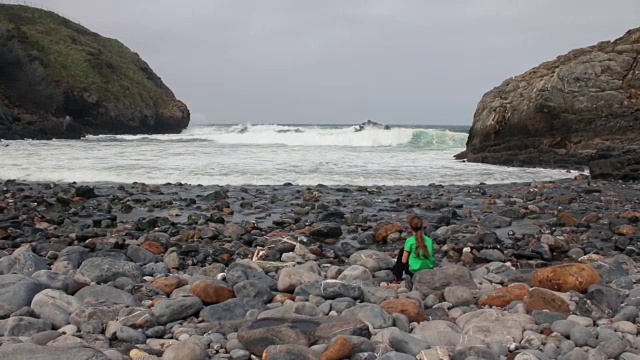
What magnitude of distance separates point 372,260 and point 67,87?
164 feet

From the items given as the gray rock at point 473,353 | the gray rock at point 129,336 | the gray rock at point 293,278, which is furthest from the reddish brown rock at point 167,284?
the gray rock at point 473,353

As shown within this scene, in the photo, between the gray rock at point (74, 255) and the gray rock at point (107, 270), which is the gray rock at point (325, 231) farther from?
the gray rock at point (74, 255)

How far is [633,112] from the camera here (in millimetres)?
23125

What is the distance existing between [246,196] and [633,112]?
59.0ft

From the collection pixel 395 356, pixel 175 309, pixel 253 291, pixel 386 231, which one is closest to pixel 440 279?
pixel 253 291

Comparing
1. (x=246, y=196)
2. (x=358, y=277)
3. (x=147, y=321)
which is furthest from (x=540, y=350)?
(x=246, y=196)

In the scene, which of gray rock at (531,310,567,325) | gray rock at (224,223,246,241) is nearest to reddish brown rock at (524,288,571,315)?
gray rock at (531,310,567,325)

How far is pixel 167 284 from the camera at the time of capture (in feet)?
19.1

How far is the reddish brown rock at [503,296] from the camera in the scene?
5344 mm

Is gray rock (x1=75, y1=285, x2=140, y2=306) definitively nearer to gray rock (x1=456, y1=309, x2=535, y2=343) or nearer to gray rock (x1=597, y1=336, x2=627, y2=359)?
gray rock (x1=456, y1=309, x2=535, y2=343)

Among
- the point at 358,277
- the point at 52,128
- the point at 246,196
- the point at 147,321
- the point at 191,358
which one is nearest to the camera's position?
the point at 191,358

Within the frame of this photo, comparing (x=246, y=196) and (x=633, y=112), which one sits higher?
(x=633, y=112)

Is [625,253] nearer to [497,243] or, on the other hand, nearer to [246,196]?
[497,243]

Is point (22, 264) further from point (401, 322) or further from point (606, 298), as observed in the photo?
point (606, 298)
